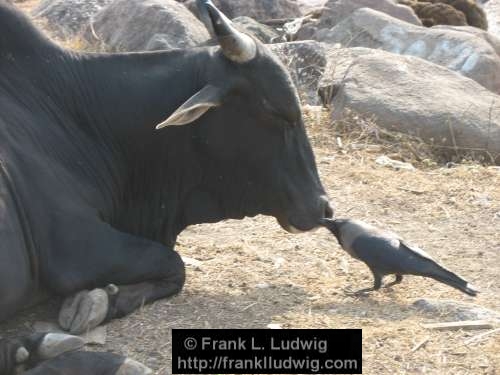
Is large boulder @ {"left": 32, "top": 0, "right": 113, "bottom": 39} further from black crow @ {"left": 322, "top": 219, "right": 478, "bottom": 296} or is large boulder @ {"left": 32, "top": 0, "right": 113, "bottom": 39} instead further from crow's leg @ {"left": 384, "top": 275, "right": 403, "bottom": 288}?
crow's leg @ {"left": 384, "top": 275, "right": 403, "bottom": 288}

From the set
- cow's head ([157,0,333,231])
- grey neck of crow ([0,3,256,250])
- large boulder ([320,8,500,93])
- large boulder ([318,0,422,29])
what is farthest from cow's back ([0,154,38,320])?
large boulder ([318,0,422,29])

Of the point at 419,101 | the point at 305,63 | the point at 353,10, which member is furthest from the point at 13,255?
the point at 353,10

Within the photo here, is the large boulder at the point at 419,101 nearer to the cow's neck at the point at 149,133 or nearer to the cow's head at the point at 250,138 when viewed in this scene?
the cow's head at the point at 250,138

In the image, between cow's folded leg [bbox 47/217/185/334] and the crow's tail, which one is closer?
cow's folded leg [bbox 47/217/185/334]

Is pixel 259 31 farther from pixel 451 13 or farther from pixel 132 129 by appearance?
pixel 132 129

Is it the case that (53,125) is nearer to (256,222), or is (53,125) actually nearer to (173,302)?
(173,302)

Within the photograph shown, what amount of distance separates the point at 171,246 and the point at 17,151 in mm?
1138

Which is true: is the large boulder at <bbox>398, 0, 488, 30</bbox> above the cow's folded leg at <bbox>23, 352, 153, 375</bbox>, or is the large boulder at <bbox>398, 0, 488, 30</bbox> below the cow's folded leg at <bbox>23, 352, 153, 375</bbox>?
below

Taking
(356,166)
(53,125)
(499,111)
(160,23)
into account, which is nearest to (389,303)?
(53,125)

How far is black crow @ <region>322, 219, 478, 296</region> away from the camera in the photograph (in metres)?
5.55

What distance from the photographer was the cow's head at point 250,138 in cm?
540

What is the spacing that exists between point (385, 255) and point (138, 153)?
Result: 1452 mm

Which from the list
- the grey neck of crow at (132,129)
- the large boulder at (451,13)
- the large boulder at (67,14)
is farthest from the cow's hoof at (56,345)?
the large boulder at (451,13)

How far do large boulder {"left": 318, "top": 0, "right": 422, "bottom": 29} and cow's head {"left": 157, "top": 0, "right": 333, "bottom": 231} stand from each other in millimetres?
10460
